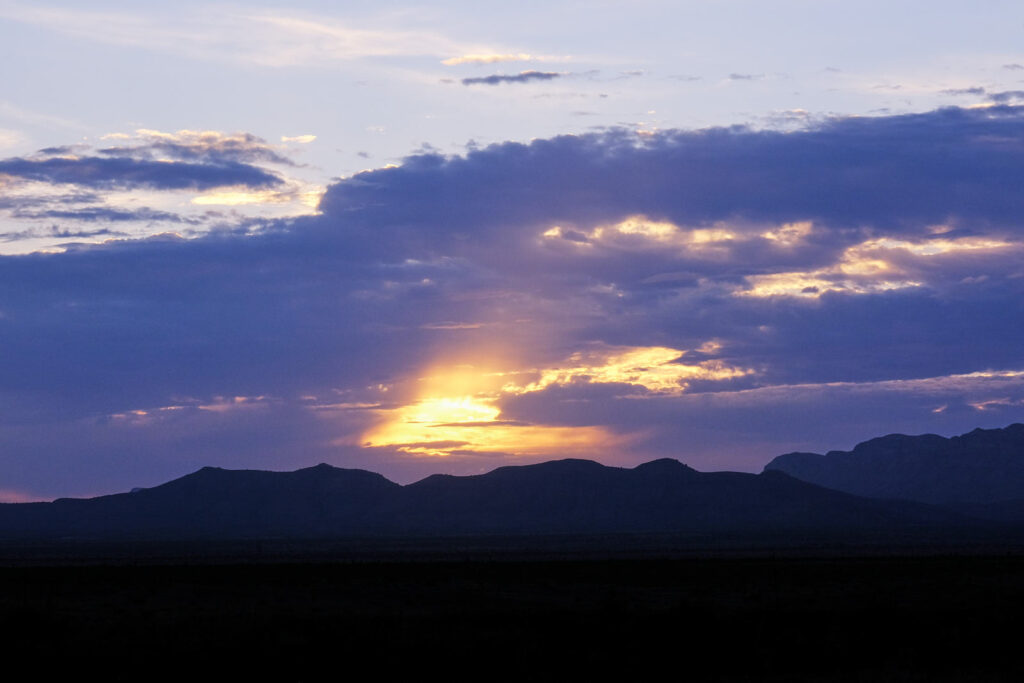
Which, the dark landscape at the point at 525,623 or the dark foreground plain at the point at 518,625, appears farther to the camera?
the dark landscape at the point at 525,623

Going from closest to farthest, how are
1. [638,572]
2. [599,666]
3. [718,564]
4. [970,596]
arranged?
[599,666] → [970,596] → [638,572] → [718,564]

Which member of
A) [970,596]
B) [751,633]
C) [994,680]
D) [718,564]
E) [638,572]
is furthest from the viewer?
[718,564]

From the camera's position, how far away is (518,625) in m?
39.0

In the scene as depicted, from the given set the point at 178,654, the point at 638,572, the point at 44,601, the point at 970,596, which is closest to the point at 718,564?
the point at 638,572

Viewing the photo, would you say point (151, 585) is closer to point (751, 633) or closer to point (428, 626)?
point (428, 626)

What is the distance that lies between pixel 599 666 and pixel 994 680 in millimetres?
9932

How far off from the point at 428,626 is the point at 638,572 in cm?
2486

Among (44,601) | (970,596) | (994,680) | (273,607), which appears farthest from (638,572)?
(994,680)

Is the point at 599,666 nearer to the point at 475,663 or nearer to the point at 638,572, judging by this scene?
the point at 475,663

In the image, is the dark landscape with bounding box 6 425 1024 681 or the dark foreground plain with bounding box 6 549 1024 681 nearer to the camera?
the dark foreground plain with bounding box 6 549 1024 681

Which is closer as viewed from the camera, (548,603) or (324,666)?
(324,666)

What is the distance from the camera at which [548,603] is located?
47.4 meters

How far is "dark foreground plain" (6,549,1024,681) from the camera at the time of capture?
105 ft

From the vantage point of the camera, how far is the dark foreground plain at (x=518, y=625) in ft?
105
